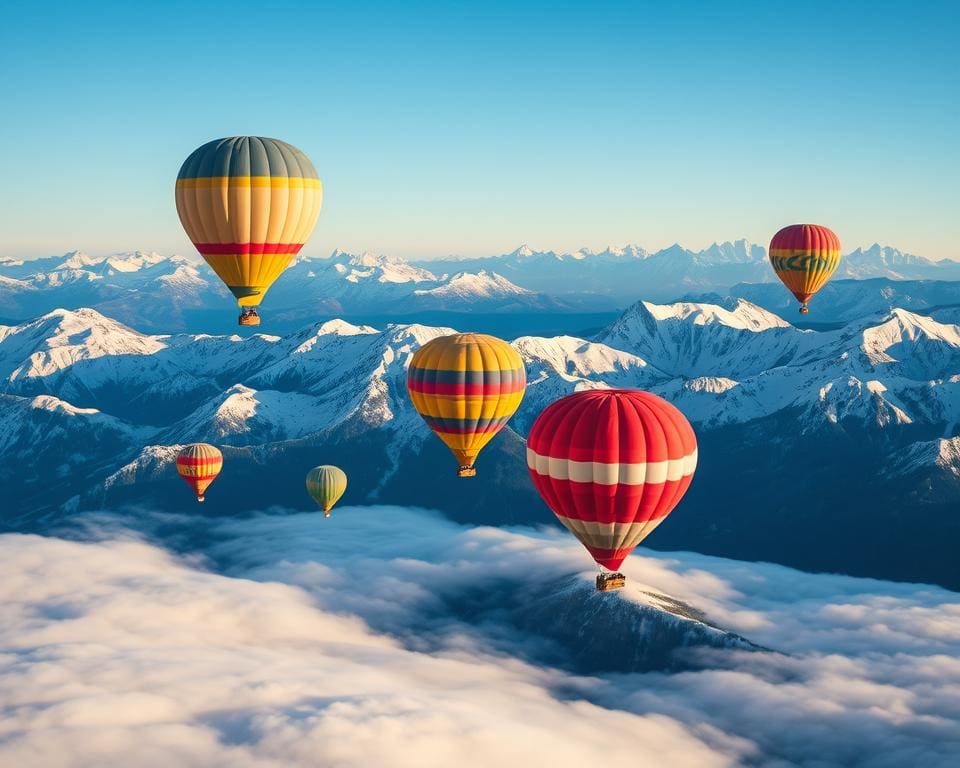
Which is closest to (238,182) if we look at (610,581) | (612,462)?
(612,462)

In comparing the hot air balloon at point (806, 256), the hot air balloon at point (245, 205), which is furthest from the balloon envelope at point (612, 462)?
the hot air balloon at point (806, 256)

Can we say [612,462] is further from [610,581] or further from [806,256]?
[806,256]

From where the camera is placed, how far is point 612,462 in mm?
96250

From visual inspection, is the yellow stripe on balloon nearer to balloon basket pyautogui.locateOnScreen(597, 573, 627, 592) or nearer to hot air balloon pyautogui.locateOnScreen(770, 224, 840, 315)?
balloon basket pyautogui.locateOnScreen(597, 573, 627, 592)

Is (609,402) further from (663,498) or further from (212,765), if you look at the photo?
(212,765)

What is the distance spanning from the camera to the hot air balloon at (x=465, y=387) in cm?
12531

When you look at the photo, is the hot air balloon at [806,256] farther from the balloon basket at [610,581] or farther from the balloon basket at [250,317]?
the balloon basket at [250,317]

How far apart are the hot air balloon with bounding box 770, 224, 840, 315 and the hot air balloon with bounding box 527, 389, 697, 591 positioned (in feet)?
250

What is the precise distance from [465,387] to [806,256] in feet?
236

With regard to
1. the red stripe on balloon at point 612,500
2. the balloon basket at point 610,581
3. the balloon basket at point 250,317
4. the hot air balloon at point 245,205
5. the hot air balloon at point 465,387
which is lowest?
the balloon basket at point 610,581

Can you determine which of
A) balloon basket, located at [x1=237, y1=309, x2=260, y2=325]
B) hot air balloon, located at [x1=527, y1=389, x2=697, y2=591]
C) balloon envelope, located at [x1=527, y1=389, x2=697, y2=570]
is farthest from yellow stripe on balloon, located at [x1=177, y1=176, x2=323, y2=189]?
hot air balloon, located at [x1=527, y1=389, x2=697, y2=591]

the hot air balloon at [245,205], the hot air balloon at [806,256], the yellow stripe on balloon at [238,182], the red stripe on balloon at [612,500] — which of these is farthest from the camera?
the hot air balloon at [806,256]

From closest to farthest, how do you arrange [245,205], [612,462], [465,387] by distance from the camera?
1. [612,462]
2. [245,205]
3. [465,387]

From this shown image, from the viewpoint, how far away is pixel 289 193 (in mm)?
103875
